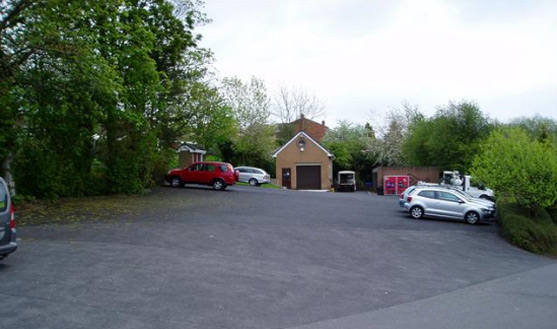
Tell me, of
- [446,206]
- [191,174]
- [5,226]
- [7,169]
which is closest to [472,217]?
[446,206]

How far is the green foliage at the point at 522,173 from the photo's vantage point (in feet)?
62.9

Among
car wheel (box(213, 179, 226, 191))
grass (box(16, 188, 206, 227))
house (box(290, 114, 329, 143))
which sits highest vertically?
house (box(290, 114, 329, 143))

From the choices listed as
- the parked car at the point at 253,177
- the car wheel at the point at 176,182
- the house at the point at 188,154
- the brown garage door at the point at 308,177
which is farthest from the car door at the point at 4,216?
the brown garage door at the point at 308,177

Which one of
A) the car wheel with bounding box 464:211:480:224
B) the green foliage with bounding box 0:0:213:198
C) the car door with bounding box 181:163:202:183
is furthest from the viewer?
the car door with bounding box 181:163:202:183

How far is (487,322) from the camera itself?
279 inches

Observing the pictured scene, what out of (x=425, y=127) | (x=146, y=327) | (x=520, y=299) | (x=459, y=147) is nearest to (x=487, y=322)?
(x=520, y=299)

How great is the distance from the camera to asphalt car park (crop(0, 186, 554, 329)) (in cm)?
698

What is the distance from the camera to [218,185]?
30234 mm

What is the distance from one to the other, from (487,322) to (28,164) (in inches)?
729

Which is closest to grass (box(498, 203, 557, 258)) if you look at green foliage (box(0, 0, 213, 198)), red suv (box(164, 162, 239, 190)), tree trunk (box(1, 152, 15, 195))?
green foliage (box(0, 0, 213, 198))

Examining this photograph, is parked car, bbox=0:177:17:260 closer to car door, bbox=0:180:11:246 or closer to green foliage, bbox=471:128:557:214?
car door, bbox=0:180:11:246

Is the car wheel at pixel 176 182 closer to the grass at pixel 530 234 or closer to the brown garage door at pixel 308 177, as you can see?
the brown garage door at pixel 308 177

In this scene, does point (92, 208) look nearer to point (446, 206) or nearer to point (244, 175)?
point (446, 206)

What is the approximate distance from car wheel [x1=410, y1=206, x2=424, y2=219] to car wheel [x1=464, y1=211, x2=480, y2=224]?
1.86 m
